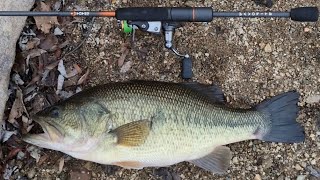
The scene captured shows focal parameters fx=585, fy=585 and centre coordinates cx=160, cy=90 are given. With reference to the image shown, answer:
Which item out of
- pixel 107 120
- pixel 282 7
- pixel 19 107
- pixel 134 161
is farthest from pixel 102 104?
pixel 282 7

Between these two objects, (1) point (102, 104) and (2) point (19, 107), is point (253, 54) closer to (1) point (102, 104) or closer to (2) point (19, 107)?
(1) point (102, 104)

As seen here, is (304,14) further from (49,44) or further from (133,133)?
(49,44)

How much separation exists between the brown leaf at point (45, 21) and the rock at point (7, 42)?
183mm

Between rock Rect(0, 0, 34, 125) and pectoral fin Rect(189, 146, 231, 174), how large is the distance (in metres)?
1.48

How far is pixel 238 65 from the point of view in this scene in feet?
15.2

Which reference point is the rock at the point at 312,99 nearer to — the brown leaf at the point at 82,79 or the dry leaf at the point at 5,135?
the brown leaf at the point at 82,79

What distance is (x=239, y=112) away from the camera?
4176 millimetres

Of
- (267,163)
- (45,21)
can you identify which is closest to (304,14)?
(267,163)

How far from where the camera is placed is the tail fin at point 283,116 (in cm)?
425

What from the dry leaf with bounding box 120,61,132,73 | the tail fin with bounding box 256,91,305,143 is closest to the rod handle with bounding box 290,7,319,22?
the tail fin with bounding box 256,91,305,143

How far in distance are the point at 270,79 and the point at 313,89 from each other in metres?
0.35

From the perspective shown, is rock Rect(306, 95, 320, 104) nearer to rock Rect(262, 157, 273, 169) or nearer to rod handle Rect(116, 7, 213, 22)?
rock Rect(262, 157, 273, 169)

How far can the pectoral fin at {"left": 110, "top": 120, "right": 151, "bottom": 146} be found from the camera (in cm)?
391

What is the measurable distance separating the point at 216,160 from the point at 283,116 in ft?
1.91
